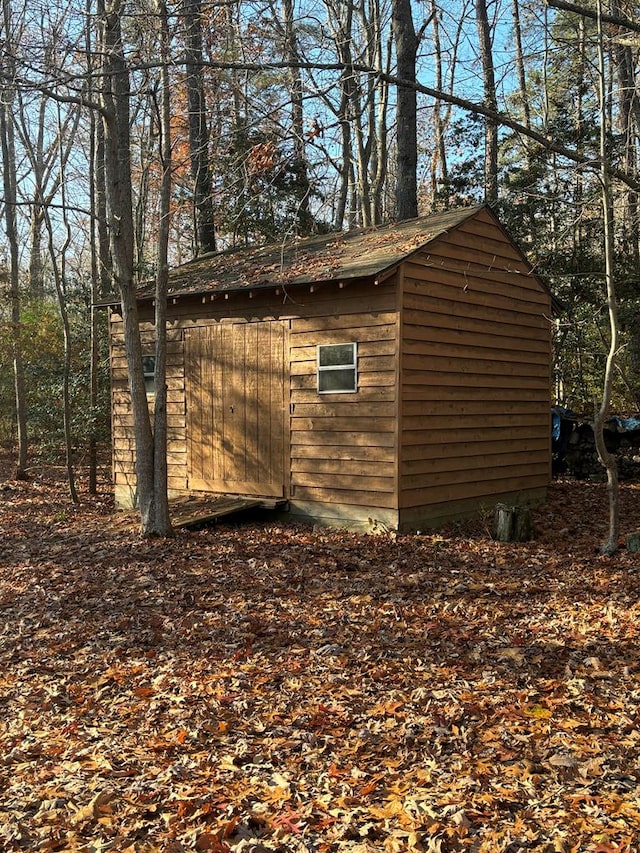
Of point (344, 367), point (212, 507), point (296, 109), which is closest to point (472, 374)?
point (344, 367)

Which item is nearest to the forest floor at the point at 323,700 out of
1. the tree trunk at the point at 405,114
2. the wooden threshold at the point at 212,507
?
the wooden threshold at the point at 212,507

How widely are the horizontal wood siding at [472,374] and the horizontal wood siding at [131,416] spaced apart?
4.24 meters

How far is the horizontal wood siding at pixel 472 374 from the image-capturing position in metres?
10.0

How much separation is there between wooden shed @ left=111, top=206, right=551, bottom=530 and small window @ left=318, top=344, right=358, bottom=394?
0.07 ft

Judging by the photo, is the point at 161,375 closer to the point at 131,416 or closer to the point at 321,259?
the point at 321,259

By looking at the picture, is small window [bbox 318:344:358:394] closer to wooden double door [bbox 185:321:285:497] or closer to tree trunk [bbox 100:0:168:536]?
wooden double door [bbox 185:321:285:497]

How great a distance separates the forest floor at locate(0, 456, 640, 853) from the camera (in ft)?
11.6

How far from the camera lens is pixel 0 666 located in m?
5.94

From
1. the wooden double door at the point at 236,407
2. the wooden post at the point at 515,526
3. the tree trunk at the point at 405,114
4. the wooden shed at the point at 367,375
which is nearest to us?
the wooden post at the point at 515,526

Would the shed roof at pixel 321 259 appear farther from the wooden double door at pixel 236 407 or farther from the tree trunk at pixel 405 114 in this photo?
the tree trunk at pixel 405 114

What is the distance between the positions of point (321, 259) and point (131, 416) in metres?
4.60

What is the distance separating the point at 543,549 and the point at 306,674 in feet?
15.2

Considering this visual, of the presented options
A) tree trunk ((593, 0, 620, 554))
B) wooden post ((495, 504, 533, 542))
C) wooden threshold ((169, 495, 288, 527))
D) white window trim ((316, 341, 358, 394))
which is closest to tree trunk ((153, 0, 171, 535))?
wooden threshold ((169, 495, 288, 527))

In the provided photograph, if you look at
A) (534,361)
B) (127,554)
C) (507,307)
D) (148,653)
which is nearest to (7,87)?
(127,554)
